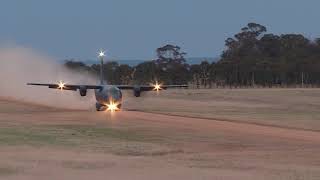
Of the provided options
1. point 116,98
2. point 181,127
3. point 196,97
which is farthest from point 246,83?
point 181,127

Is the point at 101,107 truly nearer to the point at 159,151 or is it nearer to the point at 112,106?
the point at 112,106

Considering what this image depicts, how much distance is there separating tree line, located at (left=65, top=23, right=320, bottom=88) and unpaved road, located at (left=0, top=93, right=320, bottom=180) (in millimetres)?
64693

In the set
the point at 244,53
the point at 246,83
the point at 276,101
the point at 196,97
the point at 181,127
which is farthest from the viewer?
the point at 244,53

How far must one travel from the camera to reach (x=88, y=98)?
64.4 m

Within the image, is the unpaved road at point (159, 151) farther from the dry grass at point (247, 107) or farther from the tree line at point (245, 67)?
the tree line at point (245, 67)

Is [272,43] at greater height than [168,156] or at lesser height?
greater

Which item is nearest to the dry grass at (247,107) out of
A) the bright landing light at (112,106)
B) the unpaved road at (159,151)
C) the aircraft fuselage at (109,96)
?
the bright landing light at (112,106)

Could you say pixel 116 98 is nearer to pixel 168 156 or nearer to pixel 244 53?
pixel 168 156

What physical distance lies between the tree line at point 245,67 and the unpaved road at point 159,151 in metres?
64.7

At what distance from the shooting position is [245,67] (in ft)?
376

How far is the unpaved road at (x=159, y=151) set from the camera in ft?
57.0

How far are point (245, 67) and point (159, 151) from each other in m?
92.5

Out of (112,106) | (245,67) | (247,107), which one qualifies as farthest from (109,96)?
Result: (245,67)

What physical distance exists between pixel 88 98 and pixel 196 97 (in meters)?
12.6
